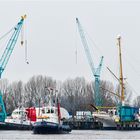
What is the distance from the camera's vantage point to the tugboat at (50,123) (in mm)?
112188

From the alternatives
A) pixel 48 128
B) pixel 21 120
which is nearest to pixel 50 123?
pixel 48 128

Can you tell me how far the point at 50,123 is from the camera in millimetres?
112188

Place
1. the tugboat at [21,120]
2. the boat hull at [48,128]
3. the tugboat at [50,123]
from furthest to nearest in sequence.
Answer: the tugboat at [21,120] < the tugboat at [50,123] < the boat hull at [48,128]

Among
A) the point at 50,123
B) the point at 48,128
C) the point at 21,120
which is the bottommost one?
the point at 48,128

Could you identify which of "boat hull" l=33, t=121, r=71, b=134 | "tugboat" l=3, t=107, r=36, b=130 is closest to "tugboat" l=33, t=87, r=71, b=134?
"boat hull" l=33, t=121, r=71, b=134

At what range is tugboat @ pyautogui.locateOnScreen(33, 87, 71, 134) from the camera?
368 ft

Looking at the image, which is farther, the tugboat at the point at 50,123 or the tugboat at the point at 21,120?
the tugboat at the point at 21,120

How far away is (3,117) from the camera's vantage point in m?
165

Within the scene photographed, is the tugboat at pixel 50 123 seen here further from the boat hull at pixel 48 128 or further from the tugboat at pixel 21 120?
the tugboat at pixel 21 120

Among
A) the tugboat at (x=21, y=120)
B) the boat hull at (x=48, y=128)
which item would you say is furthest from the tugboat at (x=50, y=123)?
the tugboat at (x=21, y=120)

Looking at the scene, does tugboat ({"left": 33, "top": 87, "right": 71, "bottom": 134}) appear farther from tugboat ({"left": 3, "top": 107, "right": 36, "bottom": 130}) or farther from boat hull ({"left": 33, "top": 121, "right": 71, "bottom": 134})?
tugboat ({"left": 3, "top": 107, "right": 36, "bottom": 130})

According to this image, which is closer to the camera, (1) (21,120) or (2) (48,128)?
(2) (48,128)

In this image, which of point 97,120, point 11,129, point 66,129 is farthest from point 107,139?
point 97,120

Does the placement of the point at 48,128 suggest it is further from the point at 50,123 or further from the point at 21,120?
the point at 21,120
